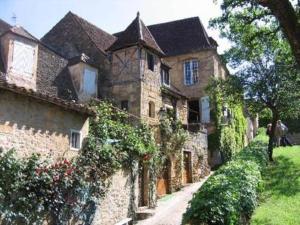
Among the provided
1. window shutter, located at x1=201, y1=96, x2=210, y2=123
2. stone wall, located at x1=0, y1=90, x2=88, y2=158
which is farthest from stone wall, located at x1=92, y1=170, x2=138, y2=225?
window shutter, located at x1=201, y1=96, x2=210, y2=123

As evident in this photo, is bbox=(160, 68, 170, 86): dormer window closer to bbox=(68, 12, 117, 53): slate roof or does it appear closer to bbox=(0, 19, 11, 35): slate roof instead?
bbox=(68, 12, 117, 53): slate roof

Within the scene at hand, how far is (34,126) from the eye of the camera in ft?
39.8

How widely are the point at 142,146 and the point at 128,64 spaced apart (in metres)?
6.81

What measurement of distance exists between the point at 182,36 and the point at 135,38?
39.1 feet

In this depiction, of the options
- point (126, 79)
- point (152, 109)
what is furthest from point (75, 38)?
point (152, 109)

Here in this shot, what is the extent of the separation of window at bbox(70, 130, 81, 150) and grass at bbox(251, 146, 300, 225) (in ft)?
21.4

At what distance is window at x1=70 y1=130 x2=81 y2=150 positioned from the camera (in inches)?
549

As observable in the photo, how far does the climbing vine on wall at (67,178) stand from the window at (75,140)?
317mm

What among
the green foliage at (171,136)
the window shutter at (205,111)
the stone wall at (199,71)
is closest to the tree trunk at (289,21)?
the green foliage at (171,136)

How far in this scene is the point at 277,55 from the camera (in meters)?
20.3

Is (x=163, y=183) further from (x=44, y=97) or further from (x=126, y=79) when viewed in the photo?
(x=44, y=97)

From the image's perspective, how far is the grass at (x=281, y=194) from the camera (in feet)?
39.2

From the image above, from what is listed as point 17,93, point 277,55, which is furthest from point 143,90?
point 17,93

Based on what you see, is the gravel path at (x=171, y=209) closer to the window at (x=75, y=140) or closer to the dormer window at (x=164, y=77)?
the window at (x=75, y=140)
